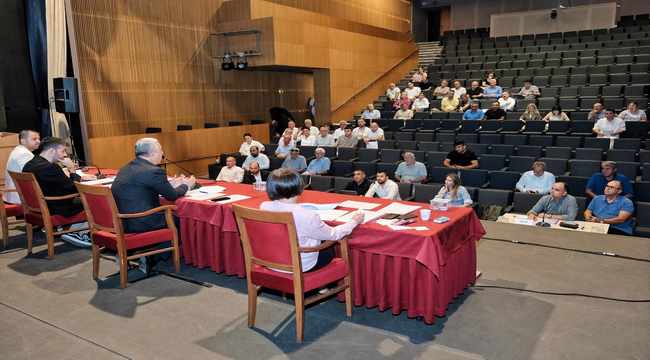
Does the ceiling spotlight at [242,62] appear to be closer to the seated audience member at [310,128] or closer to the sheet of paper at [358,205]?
the seated audience member at [310,128]

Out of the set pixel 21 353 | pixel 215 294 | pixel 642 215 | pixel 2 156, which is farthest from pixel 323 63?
pixel 21 353

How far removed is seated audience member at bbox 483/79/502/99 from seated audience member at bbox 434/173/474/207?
5.82 metres

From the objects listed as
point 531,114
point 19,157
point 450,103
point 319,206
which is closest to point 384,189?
point 319,206

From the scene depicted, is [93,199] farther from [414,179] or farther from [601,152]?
[601,152]

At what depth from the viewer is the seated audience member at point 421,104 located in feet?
35.9

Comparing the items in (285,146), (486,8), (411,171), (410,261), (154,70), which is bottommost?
(410,261)

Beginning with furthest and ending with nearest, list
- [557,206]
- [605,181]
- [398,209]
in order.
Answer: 1. [605,181]
2. [557,206]
3. [398,209]

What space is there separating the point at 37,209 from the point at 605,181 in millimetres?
6204

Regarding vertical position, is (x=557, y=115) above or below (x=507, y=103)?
below

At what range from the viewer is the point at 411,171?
6859 mm

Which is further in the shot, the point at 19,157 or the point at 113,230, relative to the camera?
the point at 19,157

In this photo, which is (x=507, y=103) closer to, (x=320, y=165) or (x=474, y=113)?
(x=474, y=113)

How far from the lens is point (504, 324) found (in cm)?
307

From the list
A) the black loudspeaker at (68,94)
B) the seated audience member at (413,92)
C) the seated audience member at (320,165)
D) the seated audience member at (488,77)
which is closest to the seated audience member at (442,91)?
the seated audience member at (413,92)
